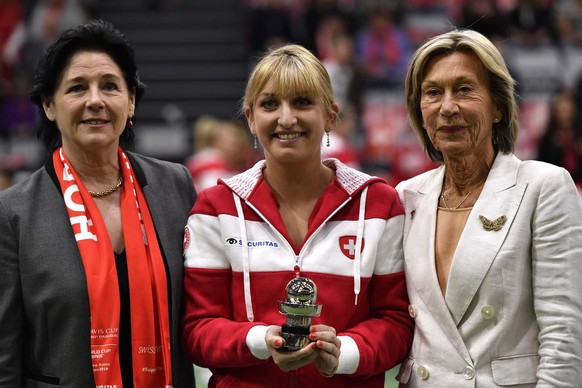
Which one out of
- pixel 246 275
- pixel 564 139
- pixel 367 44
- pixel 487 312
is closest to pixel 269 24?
pixel 367 44

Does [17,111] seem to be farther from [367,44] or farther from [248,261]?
[248,261]

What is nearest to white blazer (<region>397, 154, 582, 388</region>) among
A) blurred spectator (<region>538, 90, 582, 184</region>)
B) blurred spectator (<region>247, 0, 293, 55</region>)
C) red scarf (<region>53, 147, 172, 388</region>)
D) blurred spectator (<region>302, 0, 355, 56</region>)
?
red scarf (<region>53, 147, 172, 388</region>)

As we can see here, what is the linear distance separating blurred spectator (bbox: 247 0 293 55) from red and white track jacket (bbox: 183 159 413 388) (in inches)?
366

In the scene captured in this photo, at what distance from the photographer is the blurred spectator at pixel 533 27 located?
40.1 ft

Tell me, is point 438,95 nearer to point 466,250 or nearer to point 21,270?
point 466,250

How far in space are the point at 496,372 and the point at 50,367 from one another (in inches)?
57.6

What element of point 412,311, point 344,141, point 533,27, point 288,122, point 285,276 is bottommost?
point 412,311

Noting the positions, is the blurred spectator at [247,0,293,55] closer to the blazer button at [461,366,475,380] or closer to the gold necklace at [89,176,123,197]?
the gold necklace at [89,176,123,197]

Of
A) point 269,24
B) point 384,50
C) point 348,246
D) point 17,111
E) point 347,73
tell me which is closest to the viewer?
point 348,246

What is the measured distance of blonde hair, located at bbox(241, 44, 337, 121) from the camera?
10.9 ft

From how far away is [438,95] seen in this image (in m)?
3.30

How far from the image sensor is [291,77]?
3320mm

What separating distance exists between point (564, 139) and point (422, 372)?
796 cm


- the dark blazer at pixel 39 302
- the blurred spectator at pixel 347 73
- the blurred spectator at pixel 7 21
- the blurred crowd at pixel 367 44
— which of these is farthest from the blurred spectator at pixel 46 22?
the dark blazer at pixel 39 302
